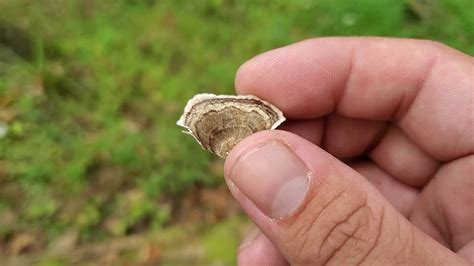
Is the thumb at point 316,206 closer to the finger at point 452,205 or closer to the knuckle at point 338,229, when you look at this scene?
the knuckle at point 338,229

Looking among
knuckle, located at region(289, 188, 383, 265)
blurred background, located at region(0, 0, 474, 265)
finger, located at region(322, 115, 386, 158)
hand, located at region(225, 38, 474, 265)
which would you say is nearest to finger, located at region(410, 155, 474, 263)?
hand, located at region(225, 38, 474, 265)

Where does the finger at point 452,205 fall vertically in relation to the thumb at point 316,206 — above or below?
below

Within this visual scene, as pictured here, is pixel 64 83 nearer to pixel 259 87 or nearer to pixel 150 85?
pixel 150 85

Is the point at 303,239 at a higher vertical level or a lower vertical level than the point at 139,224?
higher

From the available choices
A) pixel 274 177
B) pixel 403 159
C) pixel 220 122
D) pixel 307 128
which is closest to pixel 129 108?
pixel 307 128

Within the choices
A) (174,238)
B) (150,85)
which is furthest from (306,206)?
(150,85)

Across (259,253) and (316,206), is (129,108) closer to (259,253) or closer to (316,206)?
(259,253)

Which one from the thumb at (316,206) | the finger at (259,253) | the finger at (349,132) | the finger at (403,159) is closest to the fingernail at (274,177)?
the thumb at (316,206)
